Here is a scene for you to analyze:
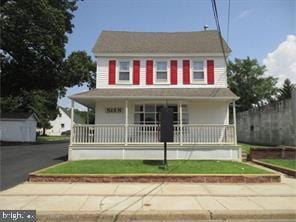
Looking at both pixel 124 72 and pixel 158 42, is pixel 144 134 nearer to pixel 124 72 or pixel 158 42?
pixel 124 72

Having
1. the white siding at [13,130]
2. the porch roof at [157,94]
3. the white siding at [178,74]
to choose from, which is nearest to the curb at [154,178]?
the porch roof at [157,94]

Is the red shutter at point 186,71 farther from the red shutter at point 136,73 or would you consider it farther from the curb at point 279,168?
the curb at point 279,168

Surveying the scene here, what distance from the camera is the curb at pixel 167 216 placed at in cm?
672

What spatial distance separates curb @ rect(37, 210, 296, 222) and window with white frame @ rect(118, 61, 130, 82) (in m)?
12.3

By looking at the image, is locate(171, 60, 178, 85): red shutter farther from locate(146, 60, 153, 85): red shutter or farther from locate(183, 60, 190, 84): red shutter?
locate(146, 60, 153, 85): red shutter

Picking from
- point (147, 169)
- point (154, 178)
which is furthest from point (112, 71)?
point (154, 178)

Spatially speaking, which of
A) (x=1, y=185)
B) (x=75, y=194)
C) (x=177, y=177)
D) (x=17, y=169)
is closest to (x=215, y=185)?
(x=177, y=177)

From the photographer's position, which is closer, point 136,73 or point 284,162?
point 284,162

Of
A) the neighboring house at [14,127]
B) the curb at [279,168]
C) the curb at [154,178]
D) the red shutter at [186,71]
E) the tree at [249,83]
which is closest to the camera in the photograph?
the curb at [154,178]

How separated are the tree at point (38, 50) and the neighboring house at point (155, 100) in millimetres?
12151

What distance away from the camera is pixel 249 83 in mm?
47469

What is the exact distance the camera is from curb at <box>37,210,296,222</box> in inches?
265

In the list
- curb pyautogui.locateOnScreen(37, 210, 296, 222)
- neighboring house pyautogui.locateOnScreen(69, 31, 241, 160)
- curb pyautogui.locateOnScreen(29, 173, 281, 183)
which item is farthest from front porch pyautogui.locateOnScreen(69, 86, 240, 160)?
curb pyautogui.locateOnScreen(37, 210, 296, 222)

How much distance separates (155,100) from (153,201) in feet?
31.0
